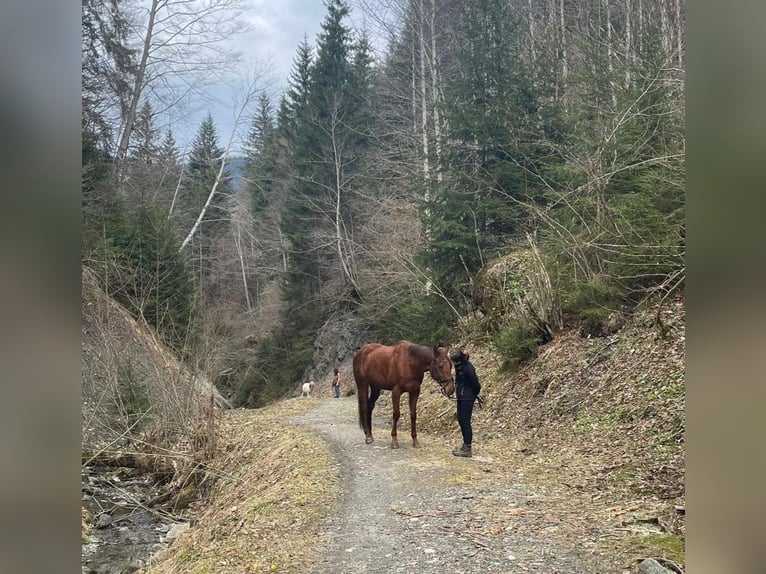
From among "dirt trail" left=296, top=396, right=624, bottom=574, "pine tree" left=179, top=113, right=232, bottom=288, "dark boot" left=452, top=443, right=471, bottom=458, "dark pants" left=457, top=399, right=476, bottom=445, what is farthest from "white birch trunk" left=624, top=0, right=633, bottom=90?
"pine tree" left=179, top=113, right=232, bottom=288

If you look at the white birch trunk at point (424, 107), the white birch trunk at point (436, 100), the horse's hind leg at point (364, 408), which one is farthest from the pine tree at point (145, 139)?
the horse's hind leg at point (364, 408)

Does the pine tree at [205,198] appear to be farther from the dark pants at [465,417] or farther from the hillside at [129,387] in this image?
the dark pants at [465,417]

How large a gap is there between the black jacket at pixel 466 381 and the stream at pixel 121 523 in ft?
9.44

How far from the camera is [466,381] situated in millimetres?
4012

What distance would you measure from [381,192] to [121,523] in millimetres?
4026

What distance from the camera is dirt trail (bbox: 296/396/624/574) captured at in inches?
112

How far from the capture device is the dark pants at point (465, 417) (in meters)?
4.07

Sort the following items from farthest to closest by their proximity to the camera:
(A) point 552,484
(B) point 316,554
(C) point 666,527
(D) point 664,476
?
(A) point 552,484, (D) point 664,476, (B) point 316,554, (C) point 666,527

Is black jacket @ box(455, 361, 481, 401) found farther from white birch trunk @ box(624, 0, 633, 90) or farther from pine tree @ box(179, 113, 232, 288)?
white birch trunk @ box(624, 0, 633, 90)

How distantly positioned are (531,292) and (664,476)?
210 centimetres

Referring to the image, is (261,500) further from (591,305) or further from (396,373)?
(591,305)
